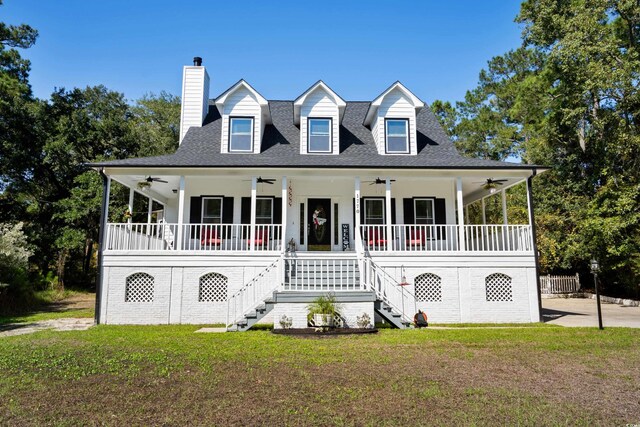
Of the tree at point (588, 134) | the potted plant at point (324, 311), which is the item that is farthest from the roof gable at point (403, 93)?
the tree at point (588, 134)

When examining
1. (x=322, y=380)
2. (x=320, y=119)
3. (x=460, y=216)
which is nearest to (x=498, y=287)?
(x=460, y=216)

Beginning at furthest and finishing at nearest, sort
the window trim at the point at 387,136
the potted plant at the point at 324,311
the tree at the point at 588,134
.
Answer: the tree at the point at 588,134
the window trim at the point at 387,136
the potted plant at the point at 324,311

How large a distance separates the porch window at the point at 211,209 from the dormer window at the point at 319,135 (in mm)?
4130

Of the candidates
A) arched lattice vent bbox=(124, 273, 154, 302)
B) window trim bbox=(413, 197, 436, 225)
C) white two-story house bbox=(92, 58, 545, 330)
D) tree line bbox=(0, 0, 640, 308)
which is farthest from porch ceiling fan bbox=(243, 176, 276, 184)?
tree line bbox=(0, 0, 640, 308)

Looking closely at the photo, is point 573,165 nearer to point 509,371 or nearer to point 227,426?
point 509,371

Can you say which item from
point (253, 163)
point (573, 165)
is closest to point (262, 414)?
point (253, 163)

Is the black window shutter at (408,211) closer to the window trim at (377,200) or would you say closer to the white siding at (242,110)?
the window trim at (377,200)

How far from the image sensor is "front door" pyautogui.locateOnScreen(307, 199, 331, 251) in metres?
15.3

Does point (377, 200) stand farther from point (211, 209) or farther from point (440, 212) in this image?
point (211, 209)

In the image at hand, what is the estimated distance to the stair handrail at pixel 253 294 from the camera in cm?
1146

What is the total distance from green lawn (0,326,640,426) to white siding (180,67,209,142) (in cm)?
1059

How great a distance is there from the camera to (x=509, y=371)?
6434 mm

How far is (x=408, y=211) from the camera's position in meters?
15.7

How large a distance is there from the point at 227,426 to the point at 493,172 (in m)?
12.2
